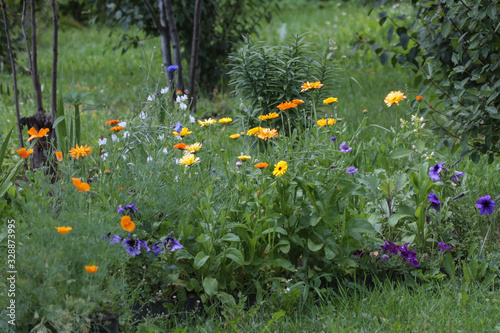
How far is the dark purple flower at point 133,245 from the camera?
69.1 inches

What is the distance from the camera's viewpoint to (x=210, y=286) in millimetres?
1814

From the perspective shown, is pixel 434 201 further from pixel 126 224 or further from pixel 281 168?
pixel 126 224

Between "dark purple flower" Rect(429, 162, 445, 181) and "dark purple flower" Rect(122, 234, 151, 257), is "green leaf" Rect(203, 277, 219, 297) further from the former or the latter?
"dark purple flower" Rect(429, 162, 445, 181)

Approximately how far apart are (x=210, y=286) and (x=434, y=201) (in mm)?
1179

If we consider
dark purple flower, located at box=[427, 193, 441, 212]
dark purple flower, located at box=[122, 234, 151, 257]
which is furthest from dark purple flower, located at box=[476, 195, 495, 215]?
dark purple flower, located at box=[122, 234, 151, 257]

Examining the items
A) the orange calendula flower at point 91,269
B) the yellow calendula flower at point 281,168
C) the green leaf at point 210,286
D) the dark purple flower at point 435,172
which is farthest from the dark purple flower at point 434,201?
the orange calendula flower at point 91,269

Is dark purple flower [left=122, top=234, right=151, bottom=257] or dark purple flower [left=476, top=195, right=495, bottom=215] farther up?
dark purple flower [left=122, top=234, right=151, bottom=257]

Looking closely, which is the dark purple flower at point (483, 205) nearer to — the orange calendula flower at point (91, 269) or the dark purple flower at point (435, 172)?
the dark purple flower at point (435, 172)

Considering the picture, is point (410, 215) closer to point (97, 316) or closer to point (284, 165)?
point (284, 165)

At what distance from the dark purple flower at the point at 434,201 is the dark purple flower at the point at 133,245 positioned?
1371 millimetres

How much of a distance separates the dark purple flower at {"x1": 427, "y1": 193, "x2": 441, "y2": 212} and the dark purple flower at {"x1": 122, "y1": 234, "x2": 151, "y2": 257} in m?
1.37

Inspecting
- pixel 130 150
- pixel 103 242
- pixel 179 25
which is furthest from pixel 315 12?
pixel 103 242

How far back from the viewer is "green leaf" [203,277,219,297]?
5.90 feet

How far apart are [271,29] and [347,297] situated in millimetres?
8169
